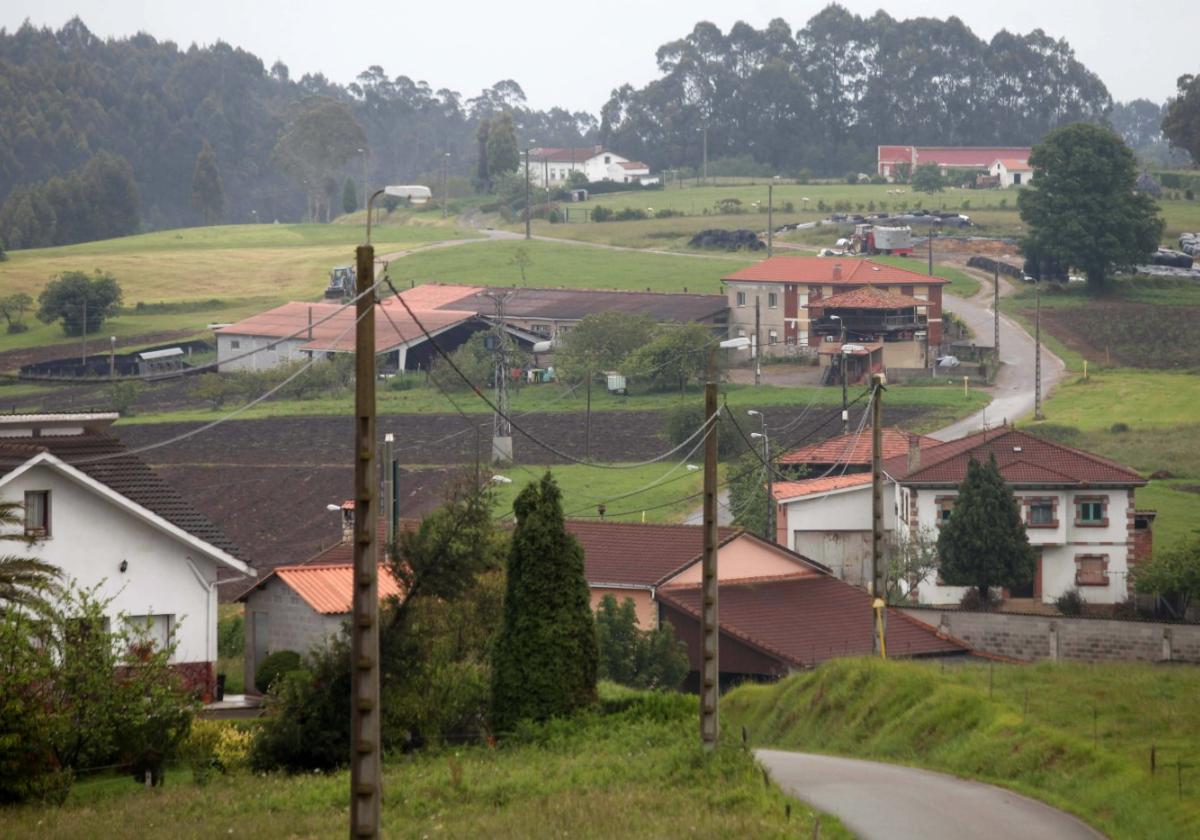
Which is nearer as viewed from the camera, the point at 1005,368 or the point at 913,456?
the point at 913,456

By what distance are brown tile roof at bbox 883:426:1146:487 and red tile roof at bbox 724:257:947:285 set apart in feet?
128

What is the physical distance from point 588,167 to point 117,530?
153 metres

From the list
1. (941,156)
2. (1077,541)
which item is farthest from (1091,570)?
(941,156)

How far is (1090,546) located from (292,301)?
244ft

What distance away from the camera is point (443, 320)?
92.0 meters

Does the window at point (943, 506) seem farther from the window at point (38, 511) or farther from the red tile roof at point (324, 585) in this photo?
the window at point (38, 511)

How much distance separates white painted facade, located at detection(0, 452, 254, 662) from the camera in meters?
26.5

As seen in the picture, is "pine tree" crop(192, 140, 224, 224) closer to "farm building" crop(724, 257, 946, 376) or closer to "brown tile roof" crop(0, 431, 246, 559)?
"farm building" crop(724, 257, 946, 376)

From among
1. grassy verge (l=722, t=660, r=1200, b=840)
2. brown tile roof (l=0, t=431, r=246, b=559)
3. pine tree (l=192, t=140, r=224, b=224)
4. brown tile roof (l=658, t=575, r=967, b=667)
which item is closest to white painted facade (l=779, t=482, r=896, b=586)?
brown tile roof (l=658, t=575, r=967, b=667)

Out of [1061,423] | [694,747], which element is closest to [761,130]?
[1061,423]

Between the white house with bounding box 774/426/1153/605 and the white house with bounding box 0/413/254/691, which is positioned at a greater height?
the white house with bounding box 0/413/254/691

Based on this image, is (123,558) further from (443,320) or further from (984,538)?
(443,320)

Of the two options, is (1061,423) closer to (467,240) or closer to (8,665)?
(8,665)

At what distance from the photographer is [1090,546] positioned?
1898 inches
